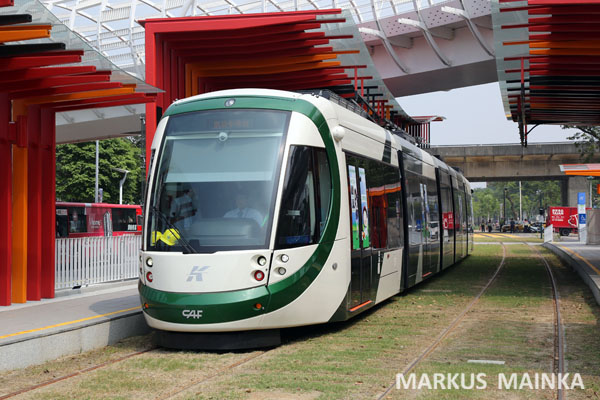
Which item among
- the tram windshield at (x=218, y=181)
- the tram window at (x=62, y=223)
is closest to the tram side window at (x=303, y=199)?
the tram windshield at (x=218, y=181)

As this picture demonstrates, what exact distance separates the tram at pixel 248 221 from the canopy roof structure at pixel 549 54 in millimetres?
4897

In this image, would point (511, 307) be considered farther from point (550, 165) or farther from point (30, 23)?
point (550, 165)

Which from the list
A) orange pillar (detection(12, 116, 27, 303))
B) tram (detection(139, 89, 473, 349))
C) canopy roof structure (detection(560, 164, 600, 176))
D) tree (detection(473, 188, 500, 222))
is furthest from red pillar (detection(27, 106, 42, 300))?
tree (detection(473, 188, 500, 222))

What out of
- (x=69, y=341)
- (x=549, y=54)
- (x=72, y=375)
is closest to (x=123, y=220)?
(x=549, y=54)

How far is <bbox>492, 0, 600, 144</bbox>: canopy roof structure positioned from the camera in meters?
13.7

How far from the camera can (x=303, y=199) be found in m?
10.1

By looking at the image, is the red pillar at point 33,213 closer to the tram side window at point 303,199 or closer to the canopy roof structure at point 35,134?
the canopy roof structure at point 35,134

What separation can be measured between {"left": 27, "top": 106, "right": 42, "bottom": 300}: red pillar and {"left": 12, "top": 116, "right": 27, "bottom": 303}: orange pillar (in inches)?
12.6

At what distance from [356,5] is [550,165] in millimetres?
35735

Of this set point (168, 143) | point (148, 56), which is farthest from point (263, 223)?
point (148, 56)

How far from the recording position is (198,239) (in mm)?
9805

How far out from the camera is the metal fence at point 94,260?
1598 centimetres

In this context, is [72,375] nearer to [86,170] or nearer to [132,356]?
[132,356]

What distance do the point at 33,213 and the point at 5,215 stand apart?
2.97ft
